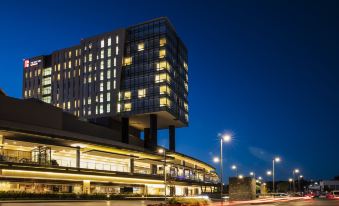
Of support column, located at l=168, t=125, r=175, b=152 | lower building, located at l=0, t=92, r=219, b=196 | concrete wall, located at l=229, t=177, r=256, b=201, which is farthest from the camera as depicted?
support column, located at l=168, t=125, r=175, b=152

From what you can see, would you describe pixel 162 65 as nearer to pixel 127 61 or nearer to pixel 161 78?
pixel 161 78

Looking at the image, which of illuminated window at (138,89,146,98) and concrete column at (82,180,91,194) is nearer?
concrete column at (82,180,91,194)

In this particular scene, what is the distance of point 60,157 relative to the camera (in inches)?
3511

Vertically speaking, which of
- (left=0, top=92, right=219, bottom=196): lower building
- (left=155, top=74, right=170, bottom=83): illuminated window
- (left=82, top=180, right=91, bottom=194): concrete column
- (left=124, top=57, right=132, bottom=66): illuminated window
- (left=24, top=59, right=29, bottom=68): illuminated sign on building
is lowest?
(left=82, top=180, right=91, bottom=194): concrete column

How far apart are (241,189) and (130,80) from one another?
7212 cm

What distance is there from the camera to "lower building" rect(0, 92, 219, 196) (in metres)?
68.7

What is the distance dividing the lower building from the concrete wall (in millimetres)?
12983

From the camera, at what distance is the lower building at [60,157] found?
6869 centimetres

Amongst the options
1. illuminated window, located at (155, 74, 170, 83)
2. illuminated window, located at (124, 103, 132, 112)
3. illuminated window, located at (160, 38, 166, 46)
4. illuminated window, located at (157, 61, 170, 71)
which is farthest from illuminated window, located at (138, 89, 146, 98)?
illuminated window, located at (160, 38, 166, 46)

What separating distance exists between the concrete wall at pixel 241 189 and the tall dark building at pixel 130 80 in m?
59.9

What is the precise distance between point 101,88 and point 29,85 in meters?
40.8

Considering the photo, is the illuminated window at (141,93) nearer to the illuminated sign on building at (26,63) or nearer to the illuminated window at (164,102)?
the illuminated window at (164,102)

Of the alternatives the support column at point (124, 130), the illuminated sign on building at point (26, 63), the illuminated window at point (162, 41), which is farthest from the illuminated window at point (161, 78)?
the illuminated sign on building at point (26, 63)

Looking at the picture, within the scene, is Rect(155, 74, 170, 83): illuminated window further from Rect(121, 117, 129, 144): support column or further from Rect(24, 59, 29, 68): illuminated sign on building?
Rect(24, 59, 29, 68): illuminated sign on building
